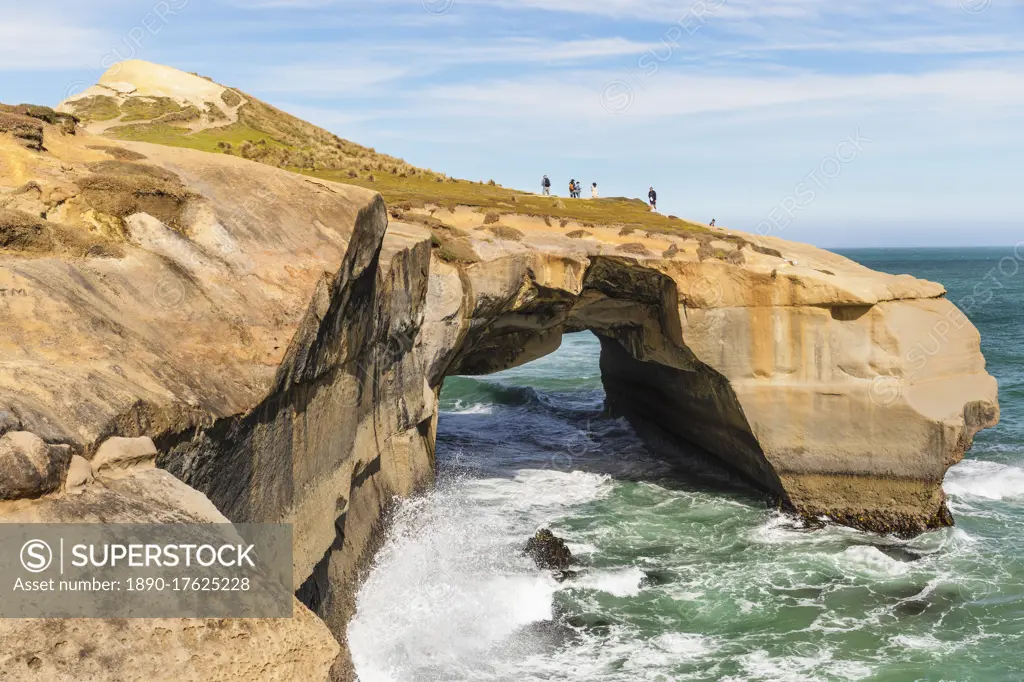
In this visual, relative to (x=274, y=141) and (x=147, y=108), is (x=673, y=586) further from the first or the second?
(x=147, y=108)

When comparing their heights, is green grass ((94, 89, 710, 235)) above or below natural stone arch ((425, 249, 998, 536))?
above

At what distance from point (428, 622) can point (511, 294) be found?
874cm

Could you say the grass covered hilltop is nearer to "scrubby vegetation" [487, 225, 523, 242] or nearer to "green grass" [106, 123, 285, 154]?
"green grass" [106, 123, 285, 154]

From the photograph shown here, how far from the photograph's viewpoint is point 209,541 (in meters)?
6.21

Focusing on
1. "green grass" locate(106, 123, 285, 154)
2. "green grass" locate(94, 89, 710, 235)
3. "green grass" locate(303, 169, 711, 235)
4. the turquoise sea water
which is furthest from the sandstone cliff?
"green grass" locate(106, 123, 285, 154)

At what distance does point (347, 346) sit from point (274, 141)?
71.5 feet

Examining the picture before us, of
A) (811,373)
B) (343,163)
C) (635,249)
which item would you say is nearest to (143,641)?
(811,373)

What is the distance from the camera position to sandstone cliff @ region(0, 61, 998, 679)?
7.41 metres

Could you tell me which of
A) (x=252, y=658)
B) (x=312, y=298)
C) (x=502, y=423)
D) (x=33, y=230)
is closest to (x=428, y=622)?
(x=312, y=298)

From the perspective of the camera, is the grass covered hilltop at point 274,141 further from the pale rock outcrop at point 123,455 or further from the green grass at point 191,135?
the pale rock outcrop at point 123,455

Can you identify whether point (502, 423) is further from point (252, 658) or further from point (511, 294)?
point (252, 658)

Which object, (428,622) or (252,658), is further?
(428,622)

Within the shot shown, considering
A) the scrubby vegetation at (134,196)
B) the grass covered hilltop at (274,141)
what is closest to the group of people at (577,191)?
the grass covered hilltop at (274,141)

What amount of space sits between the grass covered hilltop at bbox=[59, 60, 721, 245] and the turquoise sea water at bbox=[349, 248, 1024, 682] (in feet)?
23.4
